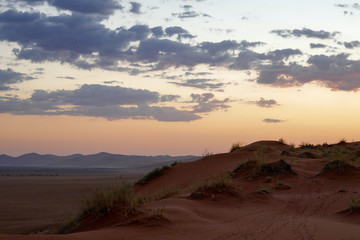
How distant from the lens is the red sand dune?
933 centimetres

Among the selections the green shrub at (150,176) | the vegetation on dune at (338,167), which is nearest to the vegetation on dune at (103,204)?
the vegetation on dune at (338,167)

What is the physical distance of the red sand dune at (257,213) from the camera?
9328 mm

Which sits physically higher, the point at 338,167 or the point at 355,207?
the point at 338,167

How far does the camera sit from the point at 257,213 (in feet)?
39.4

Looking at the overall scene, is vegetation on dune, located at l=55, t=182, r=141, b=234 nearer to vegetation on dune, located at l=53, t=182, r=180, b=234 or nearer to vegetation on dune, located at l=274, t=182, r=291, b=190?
vegetation on dune, located at l=53, t=182, r=180, b=234

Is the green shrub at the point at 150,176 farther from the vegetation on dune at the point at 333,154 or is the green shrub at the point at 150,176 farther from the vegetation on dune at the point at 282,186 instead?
the vegetation on dune at the point at 282,186

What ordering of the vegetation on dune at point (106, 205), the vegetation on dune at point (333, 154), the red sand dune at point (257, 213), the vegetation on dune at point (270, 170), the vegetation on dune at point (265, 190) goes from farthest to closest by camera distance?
the vegetation on dune at point (333, 154), the vegetation on dune at point (270, 170), the vegetation on dune at point (265, 190), the vegetation on dune at point (106, 205), the red sand dune at point (257, 213)

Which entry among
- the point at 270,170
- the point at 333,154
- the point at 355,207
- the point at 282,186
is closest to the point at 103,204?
the point at 355,207

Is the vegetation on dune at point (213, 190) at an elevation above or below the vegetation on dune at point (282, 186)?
above

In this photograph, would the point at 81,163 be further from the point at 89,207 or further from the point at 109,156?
the point at 89,207

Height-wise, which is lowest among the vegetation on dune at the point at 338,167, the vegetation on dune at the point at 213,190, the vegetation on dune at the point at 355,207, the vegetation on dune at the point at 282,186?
the vegetation on dune at the point at 355,207

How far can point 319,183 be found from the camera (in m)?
16.7

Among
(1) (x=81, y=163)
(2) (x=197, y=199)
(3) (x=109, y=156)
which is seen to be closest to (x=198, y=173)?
(2) (x=197, y=199)

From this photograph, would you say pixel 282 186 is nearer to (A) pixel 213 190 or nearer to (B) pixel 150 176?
(A) pixel 213 190
